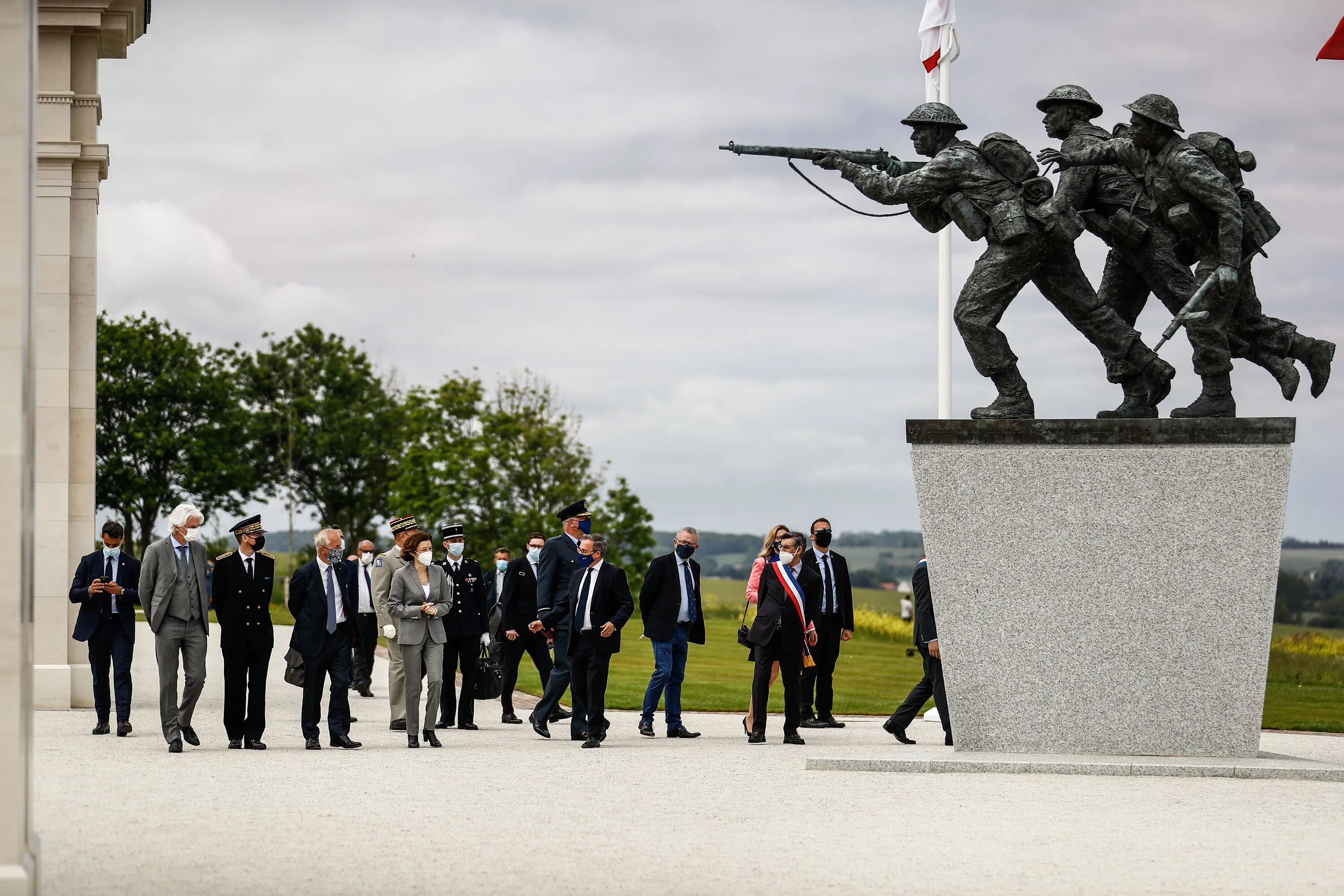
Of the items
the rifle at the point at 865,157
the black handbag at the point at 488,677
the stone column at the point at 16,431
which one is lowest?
the black handbag at the point at 488,677

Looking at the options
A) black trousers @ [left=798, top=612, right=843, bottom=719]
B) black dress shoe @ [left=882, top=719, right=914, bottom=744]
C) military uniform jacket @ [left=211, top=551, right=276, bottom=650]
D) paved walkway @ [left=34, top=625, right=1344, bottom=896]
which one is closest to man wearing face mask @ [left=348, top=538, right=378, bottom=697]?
military uniform jacket @ [left=211, top=551, right=276, bottom=650]

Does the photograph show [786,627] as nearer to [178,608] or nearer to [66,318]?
[178,608]

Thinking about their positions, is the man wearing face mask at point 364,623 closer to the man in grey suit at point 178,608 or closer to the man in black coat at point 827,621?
the man in grey suit at point 178,608

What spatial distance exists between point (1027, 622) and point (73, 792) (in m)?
7.29

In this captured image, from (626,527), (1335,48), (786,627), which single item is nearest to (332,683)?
(786,627)

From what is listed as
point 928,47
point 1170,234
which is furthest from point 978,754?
point 928,47

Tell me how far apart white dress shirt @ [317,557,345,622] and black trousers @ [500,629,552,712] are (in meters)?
2.42

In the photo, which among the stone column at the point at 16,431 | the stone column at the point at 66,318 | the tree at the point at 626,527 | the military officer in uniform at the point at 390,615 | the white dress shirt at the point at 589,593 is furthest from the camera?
the tree at the point at 626,527

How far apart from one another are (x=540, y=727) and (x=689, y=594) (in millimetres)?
1967

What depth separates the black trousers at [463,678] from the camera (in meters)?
16.1

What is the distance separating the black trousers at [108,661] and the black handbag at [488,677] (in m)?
4.57

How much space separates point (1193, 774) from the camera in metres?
12.0

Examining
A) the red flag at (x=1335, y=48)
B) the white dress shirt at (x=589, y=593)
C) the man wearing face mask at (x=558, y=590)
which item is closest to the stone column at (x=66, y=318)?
the man wearing face mask at (x=558, y=590)

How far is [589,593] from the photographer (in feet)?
48.3
